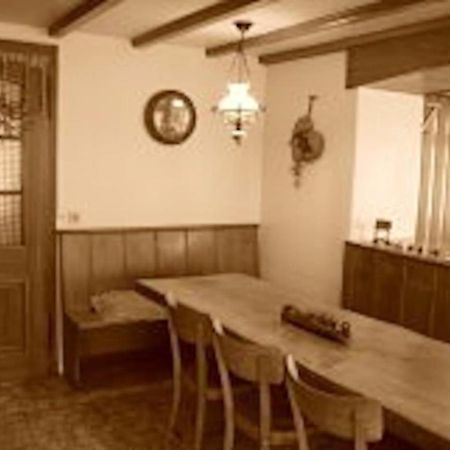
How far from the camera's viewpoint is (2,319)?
4691 mm

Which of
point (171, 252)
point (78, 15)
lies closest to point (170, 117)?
point (171, 252)

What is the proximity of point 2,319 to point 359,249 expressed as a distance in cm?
260

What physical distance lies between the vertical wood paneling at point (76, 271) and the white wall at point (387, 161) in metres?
2.00

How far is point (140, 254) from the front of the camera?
16.8ft

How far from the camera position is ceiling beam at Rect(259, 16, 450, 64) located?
3986 mm

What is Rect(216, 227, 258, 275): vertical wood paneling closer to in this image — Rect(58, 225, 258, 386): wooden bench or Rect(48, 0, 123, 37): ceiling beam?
Rect(58, 225, 258, 386): wooden bench

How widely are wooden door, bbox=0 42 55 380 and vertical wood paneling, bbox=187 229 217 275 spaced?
1121mm

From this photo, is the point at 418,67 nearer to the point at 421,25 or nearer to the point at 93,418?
the point at 421,25

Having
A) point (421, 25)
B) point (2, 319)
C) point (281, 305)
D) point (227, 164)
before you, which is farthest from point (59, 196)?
point (421, 25)

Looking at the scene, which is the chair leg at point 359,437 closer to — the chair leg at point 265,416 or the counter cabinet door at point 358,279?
the chair leg at point 265,416

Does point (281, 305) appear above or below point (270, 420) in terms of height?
→ above

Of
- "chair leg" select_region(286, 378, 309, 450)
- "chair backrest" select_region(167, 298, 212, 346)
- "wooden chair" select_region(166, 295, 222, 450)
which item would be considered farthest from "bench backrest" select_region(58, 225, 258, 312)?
"chair leg" select_region(286, 378, 309, 450)

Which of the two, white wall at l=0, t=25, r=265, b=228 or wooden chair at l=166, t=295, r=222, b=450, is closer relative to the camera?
wooden chair at l=166, t=295, r=222, b=450

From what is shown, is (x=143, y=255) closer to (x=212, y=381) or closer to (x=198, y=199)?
(x=198, y=199)
